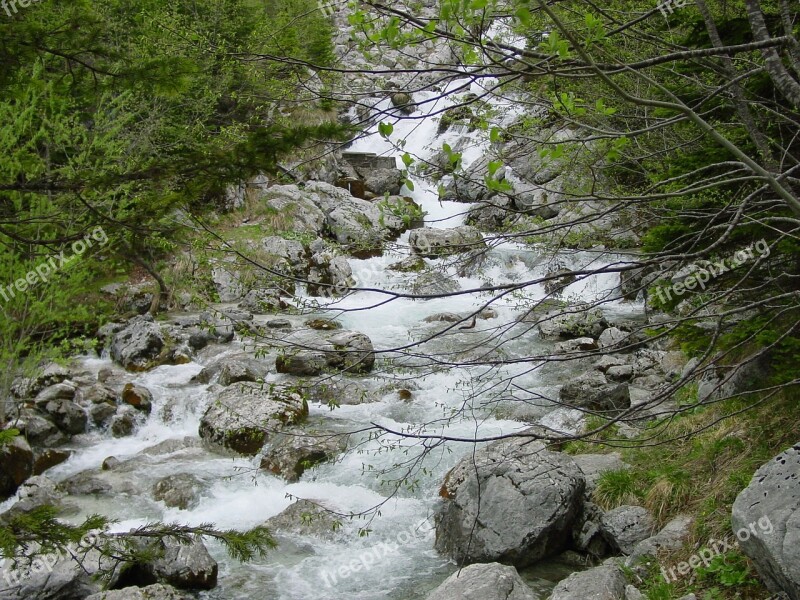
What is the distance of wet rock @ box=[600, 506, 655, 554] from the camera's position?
5973 mm

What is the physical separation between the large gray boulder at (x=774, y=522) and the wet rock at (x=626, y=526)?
1.56 meters

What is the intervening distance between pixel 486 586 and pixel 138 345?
1011 cm

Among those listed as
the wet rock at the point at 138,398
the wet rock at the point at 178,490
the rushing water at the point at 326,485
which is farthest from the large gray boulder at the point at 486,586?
the wet rock at the point at 138,398

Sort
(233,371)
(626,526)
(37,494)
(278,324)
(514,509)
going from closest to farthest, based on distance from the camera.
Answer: (626,526) → (514,509) → (37,494) → (233,371) → (278,324)

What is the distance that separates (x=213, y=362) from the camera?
12.6 m

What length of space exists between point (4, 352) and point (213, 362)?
434 centimetres

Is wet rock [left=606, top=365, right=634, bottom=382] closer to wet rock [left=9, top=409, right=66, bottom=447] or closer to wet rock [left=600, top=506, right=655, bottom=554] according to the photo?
wet rock [left=600, top=506, right=655, bottom=554]

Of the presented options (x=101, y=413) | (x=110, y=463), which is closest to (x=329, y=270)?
(x=101, y=413)

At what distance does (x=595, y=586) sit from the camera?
489 cm

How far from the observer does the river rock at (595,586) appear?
4.80 m

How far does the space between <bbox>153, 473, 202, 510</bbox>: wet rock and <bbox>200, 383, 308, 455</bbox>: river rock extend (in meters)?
0.89

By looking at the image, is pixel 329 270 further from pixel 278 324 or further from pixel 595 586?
pixel 595 586

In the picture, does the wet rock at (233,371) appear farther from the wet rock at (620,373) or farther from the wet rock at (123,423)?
the wet rock at (620,373)

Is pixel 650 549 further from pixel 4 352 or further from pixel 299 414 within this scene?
pixel 4 352
